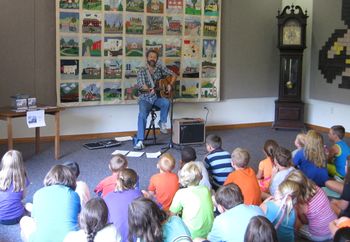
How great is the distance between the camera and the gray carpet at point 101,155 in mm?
5109

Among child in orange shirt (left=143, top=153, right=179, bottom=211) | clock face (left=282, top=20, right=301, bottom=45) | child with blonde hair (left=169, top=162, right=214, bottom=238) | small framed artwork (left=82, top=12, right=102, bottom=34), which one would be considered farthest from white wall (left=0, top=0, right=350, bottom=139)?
child with blonde hair (left=169, top=162, right=214, bottom=238)

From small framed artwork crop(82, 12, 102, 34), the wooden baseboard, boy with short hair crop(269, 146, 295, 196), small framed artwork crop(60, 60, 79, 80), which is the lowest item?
the wooden baseboard

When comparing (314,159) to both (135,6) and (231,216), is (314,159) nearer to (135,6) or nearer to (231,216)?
(231,216)

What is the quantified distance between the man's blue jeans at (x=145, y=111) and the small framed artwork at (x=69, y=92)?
3.13 ft

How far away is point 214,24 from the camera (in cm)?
771

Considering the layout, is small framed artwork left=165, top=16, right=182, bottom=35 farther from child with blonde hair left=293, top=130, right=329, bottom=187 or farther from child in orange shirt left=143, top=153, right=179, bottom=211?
child in orange shirt left=143, top=153, right=179, bottom=211

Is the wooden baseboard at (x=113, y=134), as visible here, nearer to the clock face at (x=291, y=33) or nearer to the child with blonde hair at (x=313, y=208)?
the clock face at (x=291, y=33)

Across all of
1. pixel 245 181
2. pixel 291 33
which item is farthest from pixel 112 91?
pixel 245 181

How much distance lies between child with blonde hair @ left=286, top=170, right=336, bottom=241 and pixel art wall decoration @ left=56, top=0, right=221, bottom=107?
420 cm

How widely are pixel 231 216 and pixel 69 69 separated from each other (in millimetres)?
4692

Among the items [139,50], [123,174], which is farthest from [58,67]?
[123,174]

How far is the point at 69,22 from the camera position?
6645 millimetres

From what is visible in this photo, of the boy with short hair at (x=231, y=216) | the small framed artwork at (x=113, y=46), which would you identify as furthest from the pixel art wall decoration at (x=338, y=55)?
the boy with short hair at (x=231, y=216)

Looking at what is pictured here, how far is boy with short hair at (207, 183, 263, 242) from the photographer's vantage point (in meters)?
2.54
